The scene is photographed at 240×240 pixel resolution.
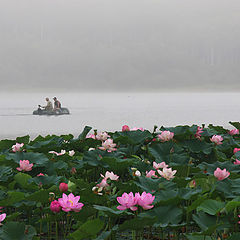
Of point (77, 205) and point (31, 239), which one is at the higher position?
point (77, 205)

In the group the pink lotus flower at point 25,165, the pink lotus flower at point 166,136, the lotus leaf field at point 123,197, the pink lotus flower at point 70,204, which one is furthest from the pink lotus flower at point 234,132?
the pink lotus flower at point 70,204

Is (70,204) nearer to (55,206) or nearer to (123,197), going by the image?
(55,206)

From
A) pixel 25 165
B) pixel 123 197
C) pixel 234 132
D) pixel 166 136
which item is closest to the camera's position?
pixel 123 197

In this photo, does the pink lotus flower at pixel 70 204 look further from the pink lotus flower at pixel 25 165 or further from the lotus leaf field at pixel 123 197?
the pink lotus flower at pixel 25 165

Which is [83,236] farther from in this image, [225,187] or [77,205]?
[225,187]

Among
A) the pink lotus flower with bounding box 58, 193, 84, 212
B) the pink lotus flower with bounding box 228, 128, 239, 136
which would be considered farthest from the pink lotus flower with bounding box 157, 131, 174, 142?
the pink lotus flower with bounding box 58, 193, 84, 212

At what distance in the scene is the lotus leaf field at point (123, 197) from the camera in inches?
48.0

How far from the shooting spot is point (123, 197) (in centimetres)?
122

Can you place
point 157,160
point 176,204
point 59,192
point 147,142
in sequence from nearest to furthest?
point 176,204
point 59,192
point 157,160
point 147,142

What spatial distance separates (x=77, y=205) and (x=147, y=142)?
1.46m

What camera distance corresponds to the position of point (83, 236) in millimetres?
1190

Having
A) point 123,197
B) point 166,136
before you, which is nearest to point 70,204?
point 123,197

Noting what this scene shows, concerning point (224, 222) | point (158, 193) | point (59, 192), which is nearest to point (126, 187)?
point (158, 193)

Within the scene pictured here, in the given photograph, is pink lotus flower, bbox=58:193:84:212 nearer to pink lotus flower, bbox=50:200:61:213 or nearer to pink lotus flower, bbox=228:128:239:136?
pink lotus flower, bbox=50:200:61:213
